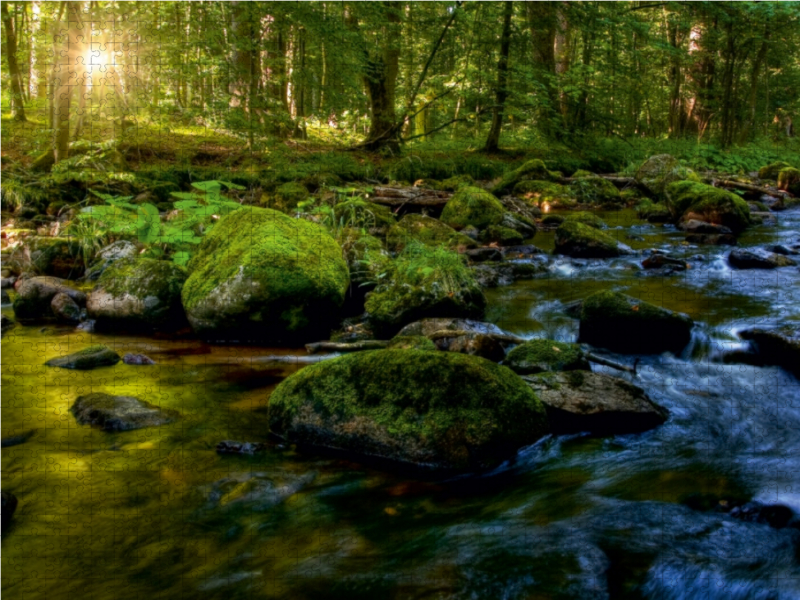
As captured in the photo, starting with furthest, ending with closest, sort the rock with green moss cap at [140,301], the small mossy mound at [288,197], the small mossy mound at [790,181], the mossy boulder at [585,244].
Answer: the small mossy mound at [790,181], the small mossy mound at [288,197], the mossy boulder at [585,244], the rock with green moss cap at [140,301]

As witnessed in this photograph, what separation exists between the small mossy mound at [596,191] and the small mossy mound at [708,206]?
6.19 feet

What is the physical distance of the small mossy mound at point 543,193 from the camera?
13.0 m

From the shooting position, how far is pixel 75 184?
10547mm

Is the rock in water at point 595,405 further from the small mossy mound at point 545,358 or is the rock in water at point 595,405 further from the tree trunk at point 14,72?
the tree trunk at point 14,72

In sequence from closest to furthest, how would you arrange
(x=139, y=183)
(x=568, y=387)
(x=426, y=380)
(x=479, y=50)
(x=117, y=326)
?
1. (x=426, y=380)
2. (x=568, y=387)
3. (x=117, y=326)
4. (x=139, y=183)
5. (x=479, y=50)

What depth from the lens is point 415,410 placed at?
344 centimetres

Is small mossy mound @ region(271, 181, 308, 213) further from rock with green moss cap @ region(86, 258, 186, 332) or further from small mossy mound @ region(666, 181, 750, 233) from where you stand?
small mossy mound @ region(666, 181, 750, 233)

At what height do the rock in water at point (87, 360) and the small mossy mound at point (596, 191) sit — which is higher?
the small mossy mound at point (596, 191)

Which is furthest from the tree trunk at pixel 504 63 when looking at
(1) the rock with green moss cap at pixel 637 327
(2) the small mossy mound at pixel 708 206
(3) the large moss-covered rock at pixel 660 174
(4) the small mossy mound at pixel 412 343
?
(4) the small mossy mound at pixel 412 343

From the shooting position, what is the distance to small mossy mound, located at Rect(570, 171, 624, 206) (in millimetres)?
13453

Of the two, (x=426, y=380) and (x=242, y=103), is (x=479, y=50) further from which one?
(x=426, y=380)

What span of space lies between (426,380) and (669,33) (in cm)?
2632

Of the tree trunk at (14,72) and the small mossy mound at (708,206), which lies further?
the tree trunk at (14,72)

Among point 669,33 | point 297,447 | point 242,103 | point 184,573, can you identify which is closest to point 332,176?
point 242,103
